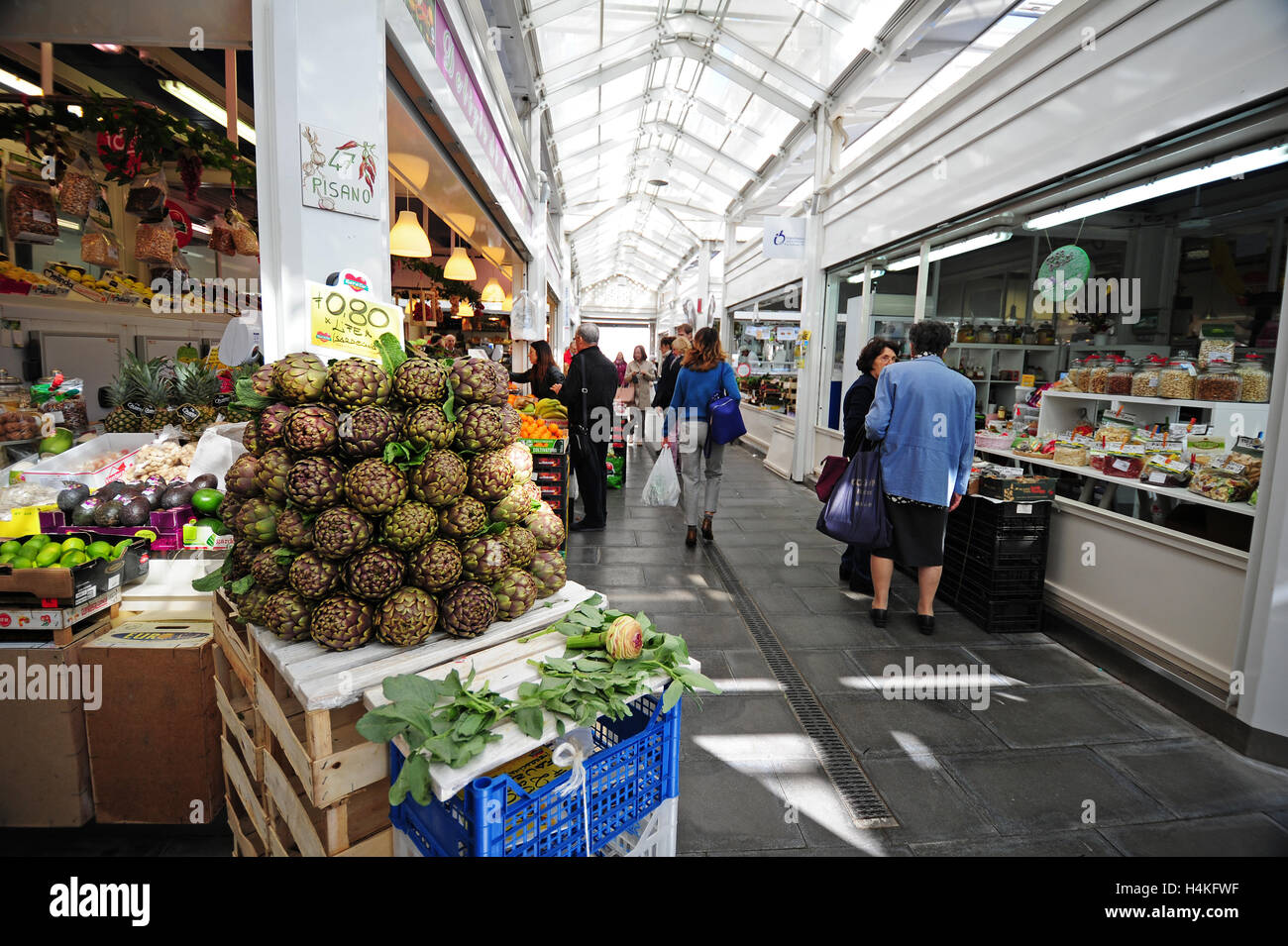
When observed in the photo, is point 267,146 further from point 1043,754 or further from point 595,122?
point 595,122

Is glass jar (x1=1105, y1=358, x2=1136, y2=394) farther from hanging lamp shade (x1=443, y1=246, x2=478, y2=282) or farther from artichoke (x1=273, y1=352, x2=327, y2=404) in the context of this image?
hanging lamp shade (x1=443, y1=246, x2=478, y2=282)

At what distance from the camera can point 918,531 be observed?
4203 mm

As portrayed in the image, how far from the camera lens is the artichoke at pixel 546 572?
204cm

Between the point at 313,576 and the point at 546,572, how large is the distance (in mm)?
673

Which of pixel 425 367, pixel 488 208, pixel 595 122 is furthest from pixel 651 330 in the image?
pixel 425 367

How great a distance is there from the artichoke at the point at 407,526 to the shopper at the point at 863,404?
3705 mm

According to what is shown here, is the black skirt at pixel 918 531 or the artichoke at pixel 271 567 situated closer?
the artichoke at pixel 271 567

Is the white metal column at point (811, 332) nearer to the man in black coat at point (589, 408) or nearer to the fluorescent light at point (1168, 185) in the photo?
the man in black coat at point (589, 408)

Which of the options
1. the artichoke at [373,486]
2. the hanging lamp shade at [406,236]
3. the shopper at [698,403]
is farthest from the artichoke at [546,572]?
the hanging lamp shade at [406,236]

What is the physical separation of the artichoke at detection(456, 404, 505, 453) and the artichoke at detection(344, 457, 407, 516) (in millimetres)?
226

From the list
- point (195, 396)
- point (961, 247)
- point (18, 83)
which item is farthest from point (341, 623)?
point (961, 247)

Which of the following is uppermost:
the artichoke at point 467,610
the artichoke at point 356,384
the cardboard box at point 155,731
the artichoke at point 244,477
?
the artichoke at point 356,384

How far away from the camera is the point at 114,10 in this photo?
2.95 metres
